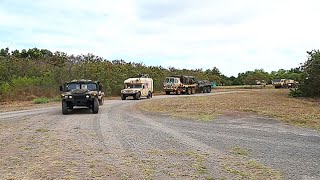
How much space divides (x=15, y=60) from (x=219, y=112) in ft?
90.4

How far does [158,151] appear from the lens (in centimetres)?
1077

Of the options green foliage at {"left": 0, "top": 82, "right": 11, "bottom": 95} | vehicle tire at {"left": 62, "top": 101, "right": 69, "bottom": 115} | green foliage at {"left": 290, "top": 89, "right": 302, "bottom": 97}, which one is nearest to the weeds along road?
vehicle tire at {"left": 62, "top": 101, "right": 69, "bottom": 115}

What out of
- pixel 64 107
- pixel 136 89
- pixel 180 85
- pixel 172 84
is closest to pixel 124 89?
pixel 136 89

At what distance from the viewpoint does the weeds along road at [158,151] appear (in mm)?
8273

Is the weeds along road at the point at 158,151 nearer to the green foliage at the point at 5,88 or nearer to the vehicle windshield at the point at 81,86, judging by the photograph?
the vehicle windshield at the point at 81,86

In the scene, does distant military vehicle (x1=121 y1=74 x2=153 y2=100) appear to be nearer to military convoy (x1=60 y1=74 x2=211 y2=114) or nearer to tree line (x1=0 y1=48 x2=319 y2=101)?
military convoy (x1=60 y1=74 x2=211 y2=114)

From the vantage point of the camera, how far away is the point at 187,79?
51812 millimetres

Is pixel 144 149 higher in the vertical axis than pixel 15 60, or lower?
lower

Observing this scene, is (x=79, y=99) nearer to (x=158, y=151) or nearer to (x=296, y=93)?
(x=158, y=151)

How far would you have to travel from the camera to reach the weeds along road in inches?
326

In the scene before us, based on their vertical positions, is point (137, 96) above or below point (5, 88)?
below

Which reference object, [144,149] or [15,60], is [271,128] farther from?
[15,60]

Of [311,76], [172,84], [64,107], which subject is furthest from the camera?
[172,84]

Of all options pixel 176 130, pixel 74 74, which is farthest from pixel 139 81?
pixel 176 130
